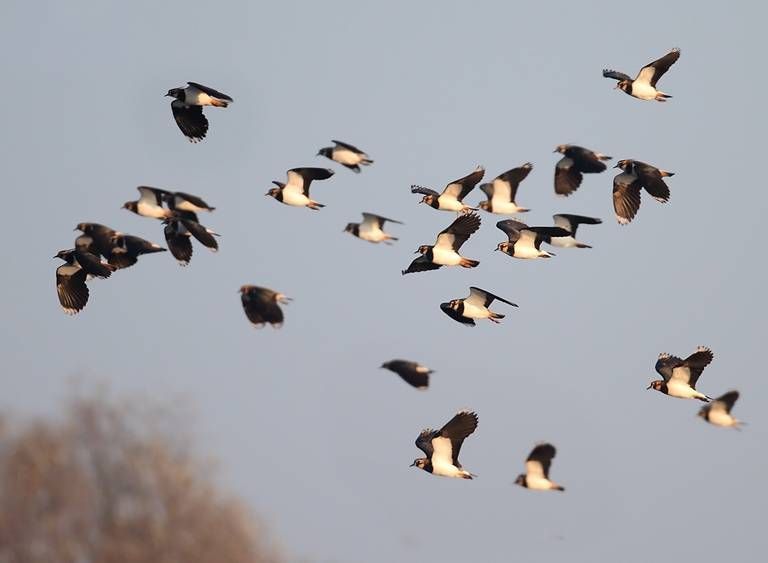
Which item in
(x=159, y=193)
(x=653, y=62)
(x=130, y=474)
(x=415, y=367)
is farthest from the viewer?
(x=130, y=474)

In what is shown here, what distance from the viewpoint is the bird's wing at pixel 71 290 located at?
3084cm

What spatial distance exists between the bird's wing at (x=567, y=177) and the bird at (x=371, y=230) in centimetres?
391

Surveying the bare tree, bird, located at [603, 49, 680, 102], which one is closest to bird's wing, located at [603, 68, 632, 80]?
bird, located at [603, 49, 680, 102]

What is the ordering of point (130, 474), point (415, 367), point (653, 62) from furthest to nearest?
point (130, 474) → point (653, 62) → point (415, 367)

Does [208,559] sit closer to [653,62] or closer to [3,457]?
[3,457]

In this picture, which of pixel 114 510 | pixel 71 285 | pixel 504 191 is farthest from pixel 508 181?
pixel 114 510

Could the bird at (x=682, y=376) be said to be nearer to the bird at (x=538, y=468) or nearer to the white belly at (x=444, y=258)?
the bird at (x=538, y=468)

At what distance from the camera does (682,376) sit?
28953 mm

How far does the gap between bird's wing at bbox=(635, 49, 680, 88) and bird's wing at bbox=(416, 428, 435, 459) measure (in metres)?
8.32

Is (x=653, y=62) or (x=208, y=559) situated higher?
(x=653, y=62)

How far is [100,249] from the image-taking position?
2966 centimetres

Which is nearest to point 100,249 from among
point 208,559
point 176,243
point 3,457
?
point 176,243

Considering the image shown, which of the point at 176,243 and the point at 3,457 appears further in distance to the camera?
the point at 3,457

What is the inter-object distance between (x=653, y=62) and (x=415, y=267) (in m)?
6.25
